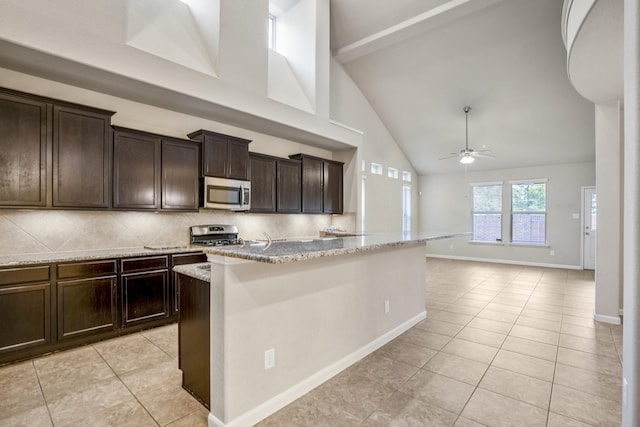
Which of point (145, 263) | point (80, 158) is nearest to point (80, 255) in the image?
point (145, 263)

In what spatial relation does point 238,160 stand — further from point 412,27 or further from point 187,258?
point 412,27

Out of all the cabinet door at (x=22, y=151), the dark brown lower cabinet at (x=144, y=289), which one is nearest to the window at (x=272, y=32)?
the cabinet door at (x=22, y=151)

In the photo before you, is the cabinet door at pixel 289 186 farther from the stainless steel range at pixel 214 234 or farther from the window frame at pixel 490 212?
the window frame at pixel 490 212

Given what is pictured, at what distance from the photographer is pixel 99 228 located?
365cm

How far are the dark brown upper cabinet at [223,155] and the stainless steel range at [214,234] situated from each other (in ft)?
2.56

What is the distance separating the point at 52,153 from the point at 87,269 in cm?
120

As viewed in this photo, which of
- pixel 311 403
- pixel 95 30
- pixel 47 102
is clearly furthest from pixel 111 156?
pixel 311 403

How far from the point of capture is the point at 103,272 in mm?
3250

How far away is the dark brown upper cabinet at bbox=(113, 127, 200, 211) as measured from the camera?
3.57m

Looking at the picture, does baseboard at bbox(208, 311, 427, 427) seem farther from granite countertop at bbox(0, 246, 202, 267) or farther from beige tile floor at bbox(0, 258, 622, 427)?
granite countertop at bbox(0, 246, 202, 267)

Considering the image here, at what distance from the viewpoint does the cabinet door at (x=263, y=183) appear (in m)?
4.96

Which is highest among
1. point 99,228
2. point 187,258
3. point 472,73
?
point 472,73

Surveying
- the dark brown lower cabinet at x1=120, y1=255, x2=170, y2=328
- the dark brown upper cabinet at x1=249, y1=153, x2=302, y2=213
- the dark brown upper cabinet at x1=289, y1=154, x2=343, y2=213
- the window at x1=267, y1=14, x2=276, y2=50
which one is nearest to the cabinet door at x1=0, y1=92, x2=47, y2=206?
the dark brown lower cabinet at x1=120, y1=255, x2=170, y2=328

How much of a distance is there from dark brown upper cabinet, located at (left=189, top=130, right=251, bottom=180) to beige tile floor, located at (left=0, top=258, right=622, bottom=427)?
2143 mm
